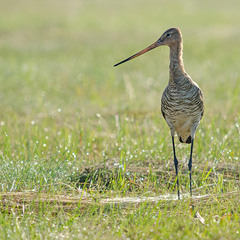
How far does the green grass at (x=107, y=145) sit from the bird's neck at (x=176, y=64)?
0.96 meters

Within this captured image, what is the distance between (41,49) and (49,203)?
12.2 metres

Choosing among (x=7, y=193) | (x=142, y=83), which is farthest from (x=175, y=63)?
(x=142, y=83)

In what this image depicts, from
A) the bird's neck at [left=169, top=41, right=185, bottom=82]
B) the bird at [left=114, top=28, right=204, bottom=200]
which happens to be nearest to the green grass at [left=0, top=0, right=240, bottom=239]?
the bird at [left=114, top=28, right=204, bottom=200]

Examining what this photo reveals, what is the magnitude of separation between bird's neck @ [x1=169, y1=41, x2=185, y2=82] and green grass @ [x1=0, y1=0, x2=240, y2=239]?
0.96 metres

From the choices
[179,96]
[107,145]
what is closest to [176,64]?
[179,96]

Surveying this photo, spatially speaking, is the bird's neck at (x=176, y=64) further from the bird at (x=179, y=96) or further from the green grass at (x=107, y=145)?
the green grass at (x=107, y=145)

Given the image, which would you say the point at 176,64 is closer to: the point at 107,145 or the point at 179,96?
the point at 179,96

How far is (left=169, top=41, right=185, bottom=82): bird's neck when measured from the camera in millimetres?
5007

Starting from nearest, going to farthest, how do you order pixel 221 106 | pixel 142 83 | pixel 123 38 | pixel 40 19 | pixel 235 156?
pixel 235 156, pixel 221 106, pixel 142 83, pixel 123 38, pixel 40 19

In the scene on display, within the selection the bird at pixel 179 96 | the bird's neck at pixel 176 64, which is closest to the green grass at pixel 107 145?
the bird at pixel 179 96

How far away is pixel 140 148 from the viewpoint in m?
5.65

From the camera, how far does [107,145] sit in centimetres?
612

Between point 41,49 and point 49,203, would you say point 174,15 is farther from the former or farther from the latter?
point 49,203

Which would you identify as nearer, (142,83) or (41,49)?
(142,83)
